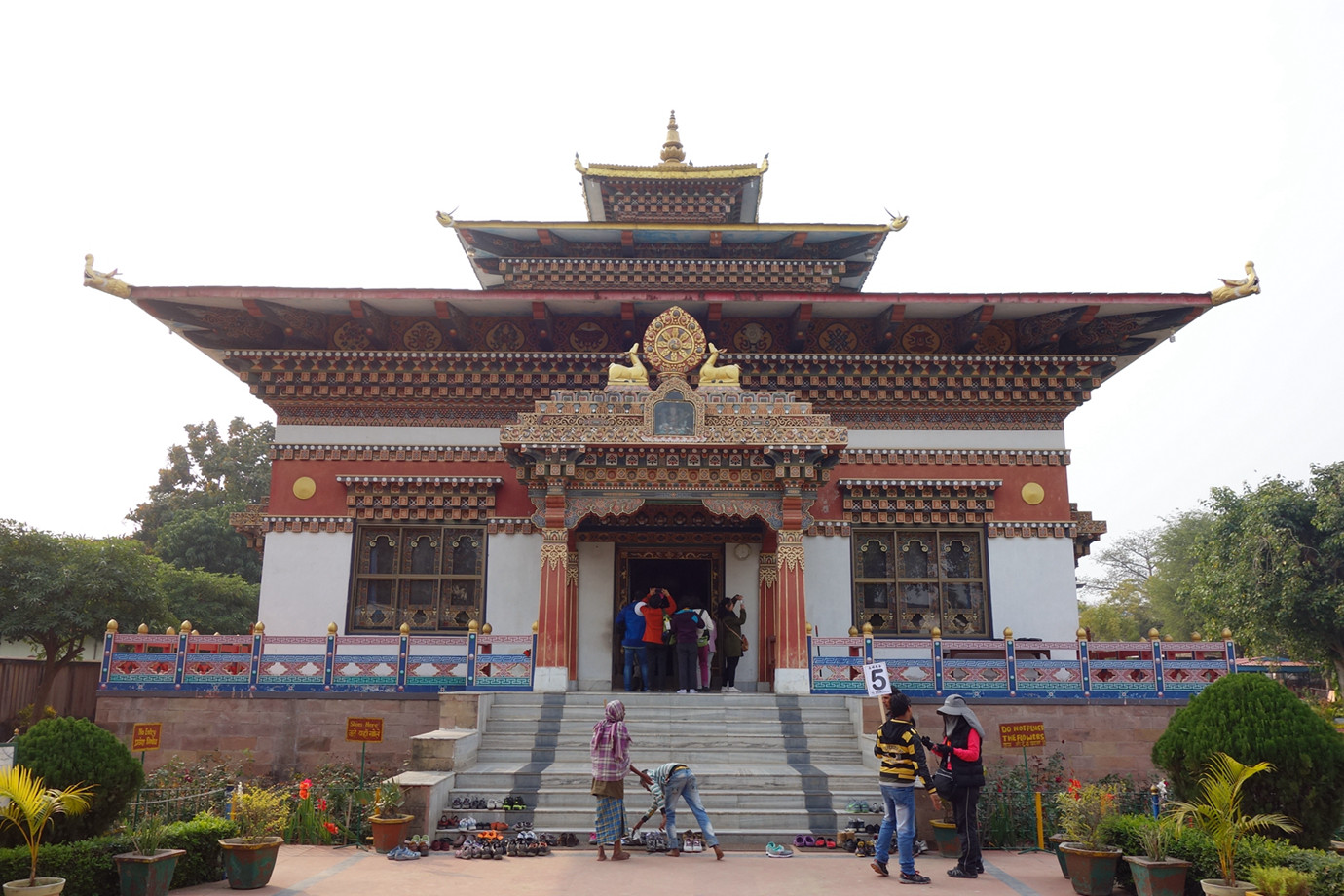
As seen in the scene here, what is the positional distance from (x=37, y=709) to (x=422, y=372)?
48.5 feet

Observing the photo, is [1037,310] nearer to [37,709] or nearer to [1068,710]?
[1068,710]

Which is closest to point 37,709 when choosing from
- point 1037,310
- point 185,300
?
point 185,300

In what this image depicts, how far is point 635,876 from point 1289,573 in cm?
2738

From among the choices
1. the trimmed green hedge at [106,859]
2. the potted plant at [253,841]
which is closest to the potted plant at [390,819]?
the potted plant at [253,841]

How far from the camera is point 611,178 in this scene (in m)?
23.2

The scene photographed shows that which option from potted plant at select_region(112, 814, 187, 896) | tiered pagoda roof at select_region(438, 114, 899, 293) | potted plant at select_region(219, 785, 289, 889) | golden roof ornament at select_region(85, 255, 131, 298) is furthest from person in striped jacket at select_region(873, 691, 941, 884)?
golden roof ornament at select_region(85, 255, 131, 298)

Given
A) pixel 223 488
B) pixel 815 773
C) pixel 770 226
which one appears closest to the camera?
pixel 815 773

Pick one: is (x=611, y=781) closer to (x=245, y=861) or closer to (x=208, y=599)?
(x=245, y=861)

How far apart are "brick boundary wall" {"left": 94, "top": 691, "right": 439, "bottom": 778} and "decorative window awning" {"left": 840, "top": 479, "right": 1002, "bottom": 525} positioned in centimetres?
871

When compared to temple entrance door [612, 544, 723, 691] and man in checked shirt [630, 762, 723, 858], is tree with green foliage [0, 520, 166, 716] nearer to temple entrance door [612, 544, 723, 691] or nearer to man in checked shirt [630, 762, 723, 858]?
temple entrance door [612, 544, 723, 691]

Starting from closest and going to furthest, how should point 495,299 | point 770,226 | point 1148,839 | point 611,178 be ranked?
point 1148,839 < point 495,299 < point 770,226 < point 611,178

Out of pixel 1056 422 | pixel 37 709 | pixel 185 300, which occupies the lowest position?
pixel 37 709

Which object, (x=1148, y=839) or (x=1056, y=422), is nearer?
(x=1148, y=839)

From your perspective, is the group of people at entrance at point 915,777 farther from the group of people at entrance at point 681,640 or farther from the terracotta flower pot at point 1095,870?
the group of people at entrance at point 681,640
